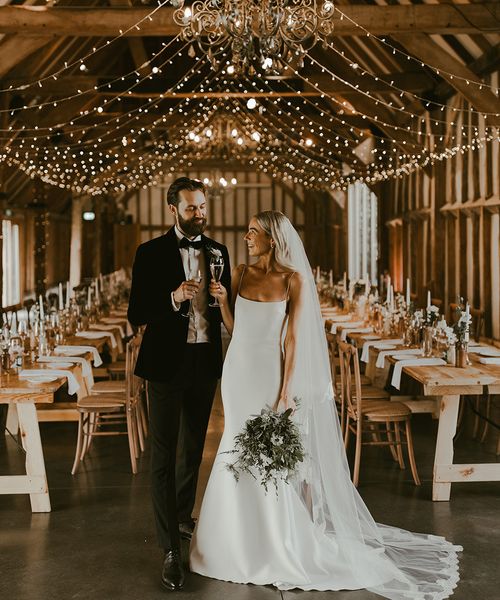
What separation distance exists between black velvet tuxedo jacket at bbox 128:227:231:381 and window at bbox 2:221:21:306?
13495 mm

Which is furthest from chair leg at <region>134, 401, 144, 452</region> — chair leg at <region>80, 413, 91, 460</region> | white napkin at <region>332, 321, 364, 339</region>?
white napkin at <region>332, 321, 364, 339</region>

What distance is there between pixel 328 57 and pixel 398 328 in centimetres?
761

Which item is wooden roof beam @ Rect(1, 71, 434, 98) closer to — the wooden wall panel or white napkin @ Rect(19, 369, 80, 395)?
the wooden wall panel

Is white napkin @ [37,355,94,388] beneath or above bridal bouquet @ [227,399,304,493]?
above

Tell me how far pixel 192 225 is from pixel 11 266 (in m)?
14.5

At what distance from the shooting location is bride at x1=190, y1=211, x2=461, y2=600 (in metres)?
4.03

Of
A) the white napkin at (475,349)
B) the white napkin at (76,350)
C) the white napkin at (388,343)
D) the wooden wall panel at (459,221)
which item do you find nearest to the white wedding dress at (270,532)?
the white napkin at (475,349)

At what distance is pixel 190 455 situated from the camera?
14.3ft

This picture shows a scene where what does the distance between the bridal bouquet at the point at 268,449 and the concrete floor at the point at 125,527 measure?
1.66ft

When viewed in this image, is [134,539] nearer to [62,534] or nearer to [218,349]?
[62,534]

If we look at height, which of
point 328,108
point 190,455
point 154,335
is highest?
point 328,108

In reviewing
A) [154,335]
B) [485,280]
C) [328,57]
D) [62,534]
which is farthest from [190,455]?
[328,57]

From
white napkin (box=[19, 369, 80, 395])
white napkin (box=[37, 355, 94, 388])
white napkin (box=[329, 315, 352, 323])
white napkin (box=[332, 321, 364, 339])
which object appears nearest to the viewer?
white napkin (box=[19, 369, 80, 395])

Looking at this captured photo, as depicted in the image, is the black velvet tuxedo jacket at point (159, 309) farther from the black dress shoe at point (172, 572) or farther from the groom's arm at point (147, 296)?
the black dress shoe at point (172, 572)
